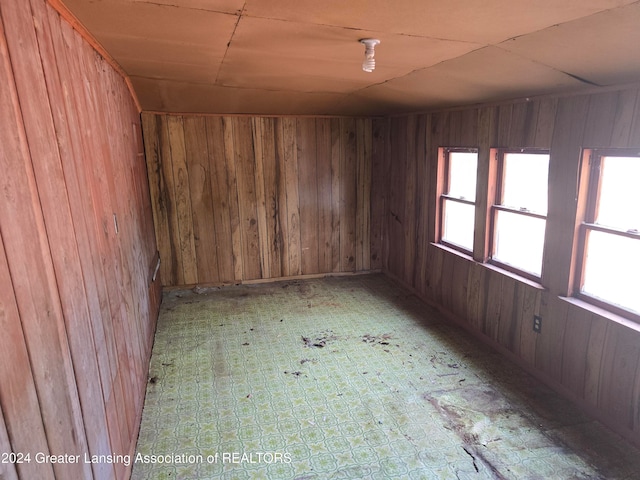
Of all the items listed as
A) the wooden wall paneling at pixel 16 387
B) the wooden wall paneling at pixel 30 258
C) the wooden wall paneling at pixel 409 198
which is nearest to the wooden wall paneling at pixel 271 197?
the wooden wall paneling at pixel 409 198

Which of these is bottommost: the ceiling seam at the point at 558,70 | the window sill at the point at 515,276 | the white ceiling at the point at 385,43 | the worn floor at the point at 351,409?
the worn floor at the point at 351,409

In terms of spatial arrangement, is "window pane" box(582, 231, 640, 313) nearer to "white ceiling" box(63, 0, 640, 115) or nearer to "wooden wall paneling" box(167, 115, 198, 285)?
"white ceiling" box(63, 0, 640, 115)

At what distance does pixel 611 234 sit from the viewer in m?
2.36

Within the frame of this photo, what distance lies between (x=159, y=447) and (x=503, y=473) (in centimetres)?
193

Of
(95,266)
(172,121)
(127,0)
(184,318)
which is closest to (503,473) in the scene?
(95,266)

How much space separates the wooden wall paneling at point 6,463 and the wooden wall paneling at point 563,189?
2938 millimetres

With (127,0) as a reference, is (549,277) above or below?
below

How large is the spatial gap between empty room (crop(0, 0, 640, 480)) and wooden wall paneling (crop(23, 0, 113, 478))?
0.02 metres

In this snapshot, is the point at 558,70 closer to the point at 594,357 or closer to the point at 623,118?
the point at 623,118

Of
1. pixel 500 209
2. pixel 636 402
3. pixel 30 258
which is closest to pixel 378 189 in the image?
pixel 500 209

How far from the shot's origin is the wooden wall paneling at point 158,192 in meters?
4.48

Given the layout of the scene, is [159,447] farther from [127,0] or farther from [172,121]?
[172,121]

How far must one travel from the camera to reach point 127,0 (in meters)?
1.54

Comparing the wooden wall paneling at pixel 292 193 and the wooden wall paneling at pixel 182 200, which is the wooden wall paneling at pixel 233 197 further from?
the wooden wall paneling at pixel 292 193
